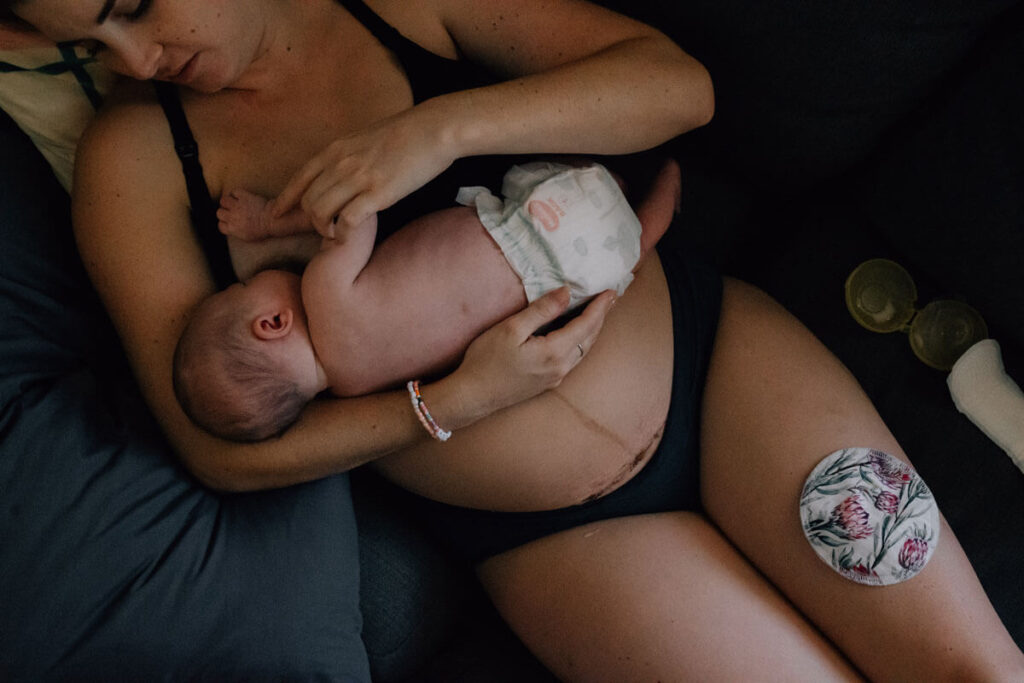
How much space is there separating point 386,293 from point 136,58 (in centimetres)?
42

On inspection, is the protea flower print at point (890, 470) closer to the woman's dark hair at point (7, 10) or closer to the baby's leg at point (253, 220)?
the baby's leg at point (253, 220)

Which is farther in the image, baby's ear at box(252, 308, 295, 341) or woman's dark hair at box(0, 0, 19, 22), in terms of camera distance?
baby's ear at box(252, 308, 295, 341)

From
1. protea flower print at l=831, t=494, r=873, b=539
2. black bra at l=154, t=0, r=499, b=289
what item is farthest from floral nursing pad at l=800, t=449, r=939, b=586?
black bra at l=154, t=0, r=499, b=289

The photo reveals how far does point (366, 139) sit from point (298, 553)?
2.07 ft

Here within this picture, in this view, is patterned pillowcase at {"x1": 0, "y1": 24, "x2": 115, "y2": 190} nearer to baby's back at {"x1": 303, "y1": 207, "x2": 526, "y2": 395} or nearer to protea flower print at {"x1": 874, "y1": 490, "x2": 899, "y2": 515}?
baby's back at {"x1": 303, "y1": 207, "x2": 526, "y2": 395}

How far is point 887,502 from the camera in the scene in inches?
41.7

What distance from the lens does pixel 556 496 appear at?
1167 mm

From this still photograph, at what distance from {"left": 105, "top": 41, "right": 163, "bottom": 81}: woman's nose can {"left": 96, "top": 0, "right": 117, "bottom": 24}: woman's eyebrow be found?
42mm

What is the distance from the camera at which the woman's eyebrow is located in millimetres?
844

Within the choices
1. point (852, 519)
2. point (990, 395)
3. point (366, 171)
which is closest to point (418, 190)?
point (366, 171)

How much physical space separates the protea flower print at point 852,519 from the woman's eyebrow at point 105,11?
112cm

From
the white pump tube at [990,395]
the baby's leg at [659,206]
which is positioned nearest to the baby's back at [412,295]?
the baby's leg at [659,206]

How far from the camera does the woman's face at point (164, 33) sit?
0.85m

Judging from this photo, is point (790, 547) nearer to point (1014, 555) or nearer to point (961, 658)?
point (961, 658)
